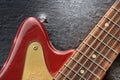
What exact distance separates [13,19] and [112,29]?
0.36 meters

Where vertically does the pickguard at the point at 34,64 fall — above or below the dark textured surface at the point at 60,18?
below

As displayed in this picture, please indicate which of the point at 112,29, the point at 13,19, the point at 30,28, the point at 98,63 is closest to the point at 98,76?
the point at 98,63

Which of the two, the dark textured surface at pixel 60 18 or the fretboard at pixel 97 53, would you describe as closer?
the fretboard at pixel 97 53

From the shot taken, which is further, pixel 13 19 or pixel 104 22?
pixel 13 19

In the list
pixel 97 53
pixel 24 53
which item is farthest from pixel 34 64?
pixel 97 53

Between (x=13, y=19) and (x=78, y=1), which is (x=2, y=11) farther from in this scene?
(x=78, y=1)

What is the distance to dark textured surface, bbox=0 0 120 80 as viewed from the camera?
1.02 meters

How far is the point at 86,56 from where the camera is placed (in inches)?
35.3

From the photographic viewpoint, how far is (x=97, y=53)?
895mm

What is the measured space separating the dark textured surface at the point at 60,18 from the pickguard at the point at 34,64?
0.11 metres

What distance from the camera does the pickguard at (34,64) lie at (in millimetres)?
933

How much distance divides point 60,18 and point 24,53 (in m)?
0.19

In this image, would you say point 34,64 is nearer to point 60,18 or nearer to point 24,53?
point 24,53

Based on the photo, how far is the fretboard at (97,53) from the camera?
888 millimetres
